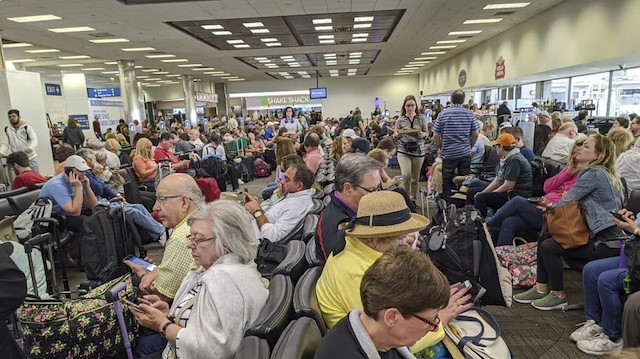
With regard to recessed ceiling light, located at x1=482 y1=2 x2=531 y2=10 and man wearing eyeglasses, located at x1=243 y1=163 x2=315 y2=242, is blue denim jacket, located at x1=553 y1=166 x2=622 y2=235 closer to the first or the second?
man wearing eyeglasses, located at x1=243 y1=163 x2=315 y2=242

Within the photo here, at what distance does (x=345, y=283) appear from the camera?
173 centimetres

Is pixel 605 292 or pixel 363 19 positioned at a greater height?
pixel 363 19

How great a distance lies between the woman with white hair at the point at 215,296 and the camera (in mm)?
1639

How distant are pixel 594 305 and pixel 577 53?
9.11 meters

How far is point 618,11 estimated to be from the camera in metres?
8.78

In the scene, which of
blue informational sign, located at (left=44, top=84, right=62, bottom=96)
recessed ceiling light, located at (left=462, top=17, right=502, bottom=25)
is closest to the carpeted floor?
recessed ceiling light, located at (left=462, top=17, right=502, bottom=25)

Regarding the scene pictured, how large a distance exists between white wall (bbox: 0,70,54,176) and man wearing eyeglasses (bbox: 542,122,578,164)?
33.9 ft

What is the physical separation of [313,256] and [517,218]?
9.40ft

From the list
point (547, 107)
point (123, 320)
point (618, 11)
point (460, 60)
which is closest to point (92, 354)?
point (123, 320)

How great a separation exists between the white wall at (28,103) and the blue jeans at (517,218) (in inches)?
383

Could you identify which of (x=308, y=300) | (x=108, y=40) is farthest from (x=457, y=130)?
(x=108, y=40)

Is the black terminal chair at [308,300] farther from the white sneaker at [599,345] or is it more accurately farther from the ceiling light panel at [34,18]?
the ceiling light panel at [34,18]

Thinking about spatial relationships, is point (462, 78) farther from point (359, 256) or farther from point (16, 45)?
point (359, 256)

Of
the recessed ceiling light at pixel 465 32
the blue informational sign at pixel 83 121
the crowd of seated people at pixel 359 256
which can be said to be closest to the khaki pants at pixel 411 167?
the crowd of seated people at pixel 359 256
